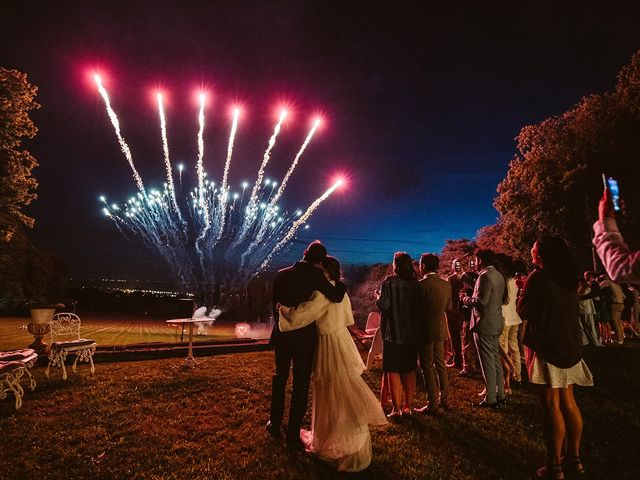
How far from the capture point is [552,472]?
3.39 metres

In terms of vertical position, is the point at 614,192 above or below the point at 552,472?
above

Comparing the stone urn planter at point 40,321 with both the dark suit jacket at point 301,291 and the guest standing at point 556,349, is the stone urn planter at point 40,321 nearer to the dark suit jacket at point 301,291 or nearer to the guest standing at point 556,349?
the dark suit jacket at point 301,291

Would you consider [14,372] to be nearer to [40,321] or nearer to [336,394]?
[40,321]

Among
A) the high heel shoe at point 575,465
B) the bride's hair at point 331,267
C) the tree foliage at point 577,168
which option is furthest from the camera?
the tree foliage at point 577,168

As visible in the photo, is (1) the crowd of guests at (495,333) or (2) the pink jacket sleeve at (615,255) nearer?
(2) the pink jacket sleeve at (615,255)

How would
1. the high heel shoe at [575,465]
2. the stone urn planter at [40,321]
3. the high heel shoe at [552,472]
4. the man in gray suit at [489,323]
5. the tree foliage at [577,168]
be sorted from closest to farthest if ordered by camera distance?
1. the high heel shoe at [552,472]
2. the high heel shoe at [575,465]
3. the man in gray suit at [489,323]
4. the stone urn planter at [40,321]
5. the tree foliage at [577,168]

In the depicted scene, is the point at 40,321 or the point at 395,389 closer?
the point at 395,389

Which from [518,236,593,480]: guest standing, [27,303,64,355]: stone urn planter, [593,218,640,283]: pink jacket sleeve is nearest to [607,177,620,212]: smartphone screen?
[593,218,640,283]: pink jacket sleeve

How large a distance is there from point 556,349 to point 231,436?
3964mm

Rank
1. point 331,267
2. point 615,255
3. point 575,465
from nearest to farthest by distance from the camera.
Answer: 1. point 615,255
2. point 575,465
3. point 331,267

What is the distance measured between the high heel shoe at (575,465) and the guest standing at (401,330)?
75.5 inches

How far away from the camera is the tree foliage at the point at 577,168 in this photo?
771 inches

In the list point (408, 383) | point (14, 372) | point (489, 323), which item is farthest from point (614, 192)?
point (14, 372)

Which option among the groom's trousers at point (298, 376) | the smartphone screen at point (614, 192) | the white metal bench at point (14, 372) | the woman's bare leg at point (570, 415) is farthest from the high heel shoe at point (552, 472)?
the white metal bench at point (14, 372)
